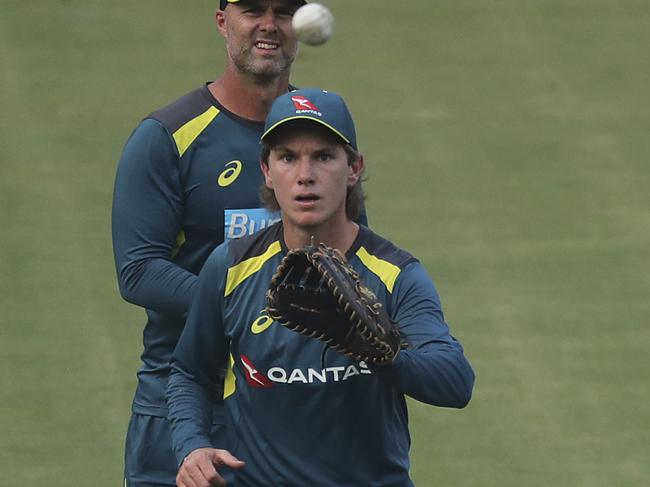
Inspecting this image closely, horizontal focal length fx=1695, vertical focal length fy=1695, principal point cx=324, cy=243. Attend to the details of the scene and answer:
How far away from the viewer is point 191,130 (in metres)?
5.58

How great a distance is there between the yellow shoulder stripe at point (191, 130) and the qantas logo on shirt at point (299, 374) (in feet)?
3.49

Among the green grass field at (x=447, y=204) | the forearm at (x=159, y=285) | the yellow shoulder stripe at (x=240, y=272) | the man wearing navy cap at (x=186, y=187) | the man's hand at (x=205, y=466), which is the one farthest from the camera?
the green grass field at (x=447, y=204)

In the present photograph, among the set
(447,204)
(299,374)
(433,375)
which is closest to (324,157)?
(299,374)

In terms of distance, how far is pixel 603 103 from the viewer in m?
13.0

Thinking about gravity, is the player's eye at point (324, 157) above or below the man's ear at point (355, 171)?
above

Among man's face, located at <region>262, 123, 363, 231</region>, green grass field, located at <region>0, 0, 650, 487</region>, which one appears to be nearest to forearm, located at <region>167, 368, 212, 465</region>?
man's face, located at <region>262, 123, 363, 231</region>

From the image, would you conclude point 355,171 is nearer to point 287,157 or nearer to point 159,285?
point 287,157

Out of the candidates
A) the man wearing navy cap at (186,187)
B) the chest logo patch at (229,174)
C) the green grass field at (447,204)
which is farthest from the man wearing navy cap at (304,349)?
the green grass field at (447,204)

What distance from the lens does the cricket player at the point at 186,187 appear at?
5.49m

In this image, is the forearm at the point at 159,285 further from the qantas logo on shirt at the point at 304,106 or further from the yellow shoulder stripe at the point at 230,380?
the qantas logo on shirt at the point at 304,106

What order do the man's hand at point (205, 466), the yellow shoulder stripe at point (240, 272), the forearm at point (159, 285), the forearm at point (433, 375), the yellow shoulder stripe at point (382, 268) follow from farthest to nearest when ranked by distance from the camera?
the forearm at point (159, 285) < the yellow shoulder stripe at point (240, 272) < the yellow shoulder stripe at point (382, 268) < the man's hand at point (205, 466) < the forearm at point (433, 375)

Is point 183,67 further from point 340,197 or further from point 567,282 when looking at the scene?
point 340,197

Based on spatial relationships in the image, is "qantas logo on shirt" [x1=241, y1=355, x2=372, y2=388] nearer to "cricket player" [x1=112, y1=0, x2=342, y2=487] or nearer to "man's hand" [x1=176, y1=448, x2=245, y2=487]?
"man's hand" [x1=176, y1=448, x2=245, y2=487]

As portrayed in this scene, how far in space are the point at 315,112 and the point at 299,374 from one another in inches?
28.5
